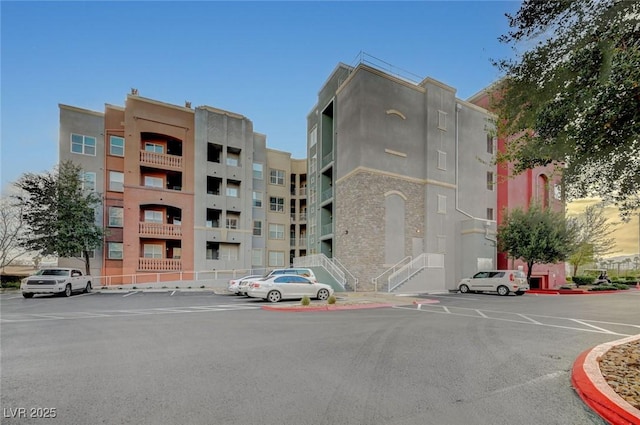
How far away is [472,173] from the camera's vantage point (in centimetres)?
2873

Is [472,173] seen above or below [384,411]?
above

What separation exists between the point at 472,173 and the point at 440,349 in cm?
2466

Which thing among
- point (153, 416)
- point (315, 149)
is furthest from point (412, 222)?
point (153, 416)

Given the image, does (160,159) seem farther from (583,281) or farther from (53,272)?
(583,281)

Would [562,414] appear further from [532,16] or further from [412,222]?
[412,222]

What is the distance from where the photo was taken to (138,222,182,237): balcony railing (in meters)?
29.2

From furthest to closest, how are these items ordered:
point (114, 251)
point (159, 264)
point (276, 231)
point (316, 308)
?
point (276, 231) < point (114, 251) < point (159, 264) < point (316, 308)

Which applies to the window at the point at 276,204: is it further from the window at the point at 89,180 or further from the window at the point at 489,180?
the window at the point at 489,180

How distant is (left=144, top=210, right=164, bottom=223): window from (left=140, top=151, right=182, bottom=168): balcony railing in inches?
174

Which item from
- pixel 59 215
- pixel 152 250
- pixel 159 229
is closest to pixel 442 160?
pixel 159 229

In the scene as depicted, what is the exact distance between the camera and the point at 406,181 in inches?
1016

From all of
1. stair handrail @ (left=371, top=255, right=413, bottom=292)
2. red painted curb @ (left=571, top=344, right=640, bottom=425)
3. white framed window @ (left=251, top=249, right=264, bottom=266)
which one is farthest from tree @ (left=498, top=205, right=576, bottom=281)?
white framed window @ (left=251, top=249, right=264, bottom=266)

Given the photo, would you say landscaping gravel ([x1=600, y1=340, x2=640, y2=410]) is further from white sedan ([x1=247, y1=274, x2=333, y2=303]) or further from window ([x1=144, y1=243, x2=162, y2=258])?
window ([x1=144, y1=243, x2=162, y2=258])

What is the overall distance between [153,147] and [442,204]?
26.6 metres
